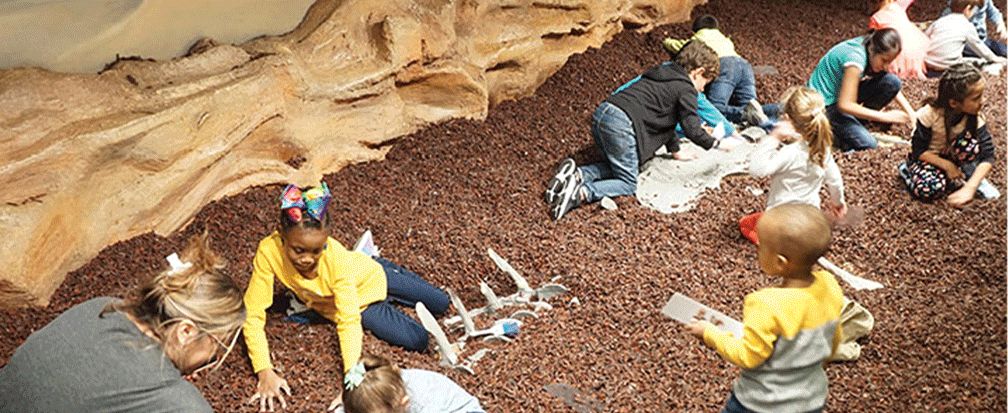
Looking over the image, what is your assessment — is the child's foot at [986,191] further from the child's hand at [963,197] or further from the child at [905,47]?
the child at [905,47]

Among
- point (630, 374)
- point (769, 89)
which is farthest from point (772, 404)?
point (769, 89)

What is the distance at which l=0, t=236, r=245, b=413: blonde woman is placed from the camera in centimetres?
266

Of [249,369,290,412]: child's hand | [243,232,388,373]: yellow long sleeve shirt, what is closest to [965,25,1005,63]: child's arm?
[243,232,388,373]: yellow long sleeve shirt

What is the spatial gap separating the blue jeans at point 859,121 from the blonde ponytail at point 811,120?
1.36 m

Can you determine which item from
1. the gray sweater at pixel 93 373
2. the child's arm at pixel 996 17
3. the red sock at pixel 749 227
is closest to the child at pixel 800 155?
the red sock at pixel 749 227

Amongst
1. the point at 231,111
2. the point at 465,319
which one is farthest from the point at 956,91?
the point at 231,111

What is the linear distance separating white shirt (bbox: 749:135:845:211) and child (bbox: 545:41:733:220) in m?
0.97

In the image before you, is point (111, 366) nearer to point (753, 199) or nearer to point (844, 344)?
point (844, 344)

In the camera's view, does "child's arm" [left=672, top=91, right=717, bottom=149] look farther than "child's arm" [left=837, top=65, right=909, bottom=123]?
No

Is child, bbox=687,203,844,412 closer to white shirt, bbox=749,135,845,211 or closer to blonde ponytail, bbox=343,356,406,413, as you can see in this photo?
blonde ponytail, bbox=343,356,406,413

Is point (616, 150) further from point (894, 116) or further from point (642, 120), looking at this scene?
point (894, 116)

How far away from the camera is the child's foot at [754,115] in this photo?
5.99 metres

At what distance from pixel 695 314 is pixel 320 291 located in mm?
1518

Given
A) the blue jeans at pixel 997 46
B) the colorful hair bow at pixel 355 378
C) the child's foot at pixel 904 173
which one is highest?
the colorful hair bow at pixel 355 378
